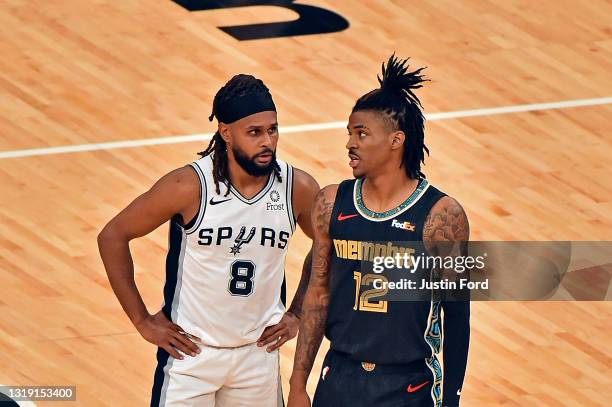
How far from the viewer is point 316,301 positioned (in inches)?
295

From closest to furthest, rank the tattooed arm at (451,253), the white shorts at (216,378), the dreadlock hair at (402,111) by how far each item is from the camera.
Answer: the tattooed arm at (451,253), the dreadlock hair at (402,111), the white shorts at (216,378)

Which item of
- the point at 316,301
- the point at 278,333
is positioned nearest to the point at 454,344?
the point at 316,301

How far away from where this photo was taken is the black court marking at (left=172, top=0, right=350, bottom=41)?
14477 mm

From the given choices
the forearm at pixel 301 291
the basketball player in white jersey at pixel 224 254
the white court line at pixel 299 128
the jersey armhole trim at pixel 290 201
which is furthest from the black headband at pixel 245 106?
the white court line at pixel 299 128

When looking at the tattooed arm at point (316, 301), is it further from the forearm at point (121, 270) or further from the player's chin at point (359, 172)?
the forearm at point (121, 270)

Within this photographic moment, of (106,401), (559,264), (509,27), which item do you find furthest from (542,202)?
(106,401)

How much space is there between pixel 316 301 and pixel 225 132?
1048mm

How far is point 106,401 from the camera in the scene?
9.77 meters

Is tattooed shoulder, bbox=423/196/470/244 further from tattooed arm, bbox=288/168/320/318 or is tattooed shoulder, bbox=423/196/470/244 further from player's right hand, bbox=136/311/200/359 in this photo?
player's right hand, bbox=136/311/200/359

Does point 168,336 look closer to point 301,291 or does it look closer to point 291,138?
point 301,291

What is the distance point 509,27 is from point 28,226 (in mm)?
5368

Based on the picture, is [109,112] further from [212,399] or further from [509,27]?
[212,399]

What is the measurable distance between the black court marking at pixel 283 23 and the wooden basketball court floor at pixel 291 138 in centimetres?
11

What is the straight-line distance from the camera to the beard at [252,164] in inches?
313
